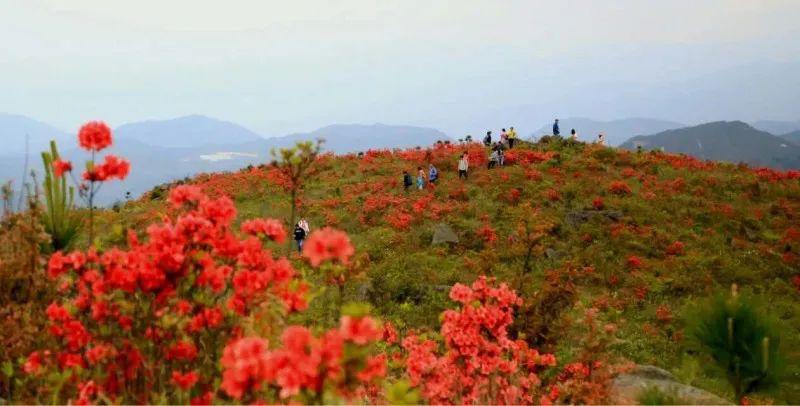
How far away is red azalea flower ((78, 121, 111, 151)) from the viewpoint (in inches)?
195

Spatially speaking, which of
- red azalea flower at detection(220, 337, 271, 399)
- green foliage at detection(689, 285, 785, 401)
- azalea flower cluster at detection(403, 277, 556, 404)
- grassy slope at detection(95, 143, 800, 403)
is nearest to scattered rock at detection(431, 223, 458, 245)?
grassy slope at detection(95, 143, 800, 403)

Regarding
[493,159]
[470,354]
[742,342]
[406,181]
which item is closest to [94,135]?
[470,354]

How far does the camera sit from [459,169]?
29125mm

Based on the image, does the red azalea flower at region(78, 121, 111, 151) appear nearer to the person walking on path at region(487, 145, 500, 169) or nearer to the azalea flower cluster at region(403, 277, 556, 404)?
the azalea flower cluster at region(403, 277, 556, 404)

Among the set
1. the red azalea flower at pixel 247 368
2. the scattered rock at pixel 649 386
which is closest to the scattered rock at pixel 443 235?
the scattered rock at pixel 649 386

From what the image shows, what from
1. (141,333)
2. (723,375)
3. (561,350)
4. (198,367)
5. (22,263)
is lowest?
(561,350)

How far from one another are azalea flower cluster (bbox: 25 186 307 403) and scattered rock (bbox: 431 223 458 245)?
17209mm

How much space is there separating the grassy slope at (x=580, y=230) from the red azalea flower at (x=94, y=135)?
26.5ft

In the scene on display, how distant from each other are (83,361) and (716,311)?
19.2 feet

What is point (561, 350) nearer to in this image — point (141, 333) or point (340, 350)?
point (141, 333)

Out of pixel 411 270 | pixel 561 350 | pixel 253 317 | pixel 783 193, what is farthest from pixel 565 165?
pixel 253 317

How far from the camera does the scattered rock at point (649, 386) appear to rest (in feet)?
25.3

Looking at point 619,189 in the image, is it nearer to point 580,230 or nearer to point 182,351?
point 580,230

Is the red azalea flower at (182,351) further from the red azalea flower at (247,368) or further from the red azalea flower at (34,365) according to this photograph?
the red azalea flower at (247,368)
